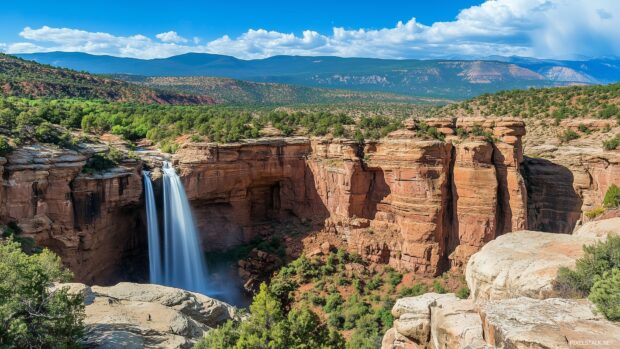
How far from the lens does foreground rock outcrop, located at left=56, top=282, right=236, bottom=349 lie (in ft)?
52.7

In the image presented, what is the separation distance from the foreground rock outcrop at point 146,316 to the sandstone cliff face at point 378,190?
17270mm

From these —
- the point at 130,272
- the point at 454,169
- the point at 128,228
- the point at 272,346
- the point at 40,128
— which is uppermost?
the point at 40,128

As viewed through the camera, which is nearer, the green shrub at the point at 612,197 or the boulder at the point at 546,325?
the boulder at the point at 546,325

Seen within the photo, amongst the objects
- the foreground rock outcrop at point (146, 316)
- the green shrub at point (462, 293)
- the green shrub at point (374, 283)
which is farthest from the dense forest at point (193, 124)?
the foreground rock outcrop at point (146, 316)

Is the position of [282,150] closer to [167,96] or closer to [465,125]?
[465,125]

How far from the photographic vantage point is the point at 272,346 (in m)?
15.4

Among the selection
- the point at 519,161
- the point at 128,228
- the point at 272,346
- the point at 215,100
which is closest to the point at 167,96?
the point at 215,100

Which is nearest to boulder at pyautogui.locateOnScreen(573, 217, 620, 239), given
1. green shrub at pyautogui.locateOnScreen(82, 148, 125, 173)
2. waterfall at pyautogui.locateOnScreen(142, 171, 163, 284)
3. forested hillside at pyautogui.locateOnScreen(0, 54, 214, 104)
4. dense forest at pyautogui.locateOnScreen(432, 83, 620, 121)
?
dense forest at pyautogui.locateOnScreen(432, 83, 620, 121)

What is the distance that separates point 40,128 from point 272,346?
25808 millimetres

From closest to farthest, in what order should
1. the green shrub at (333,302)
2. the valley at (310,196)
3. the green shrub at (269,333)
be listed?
the green shrub at (269,333) → the valley at (310,196) → the green shrub at (333,302)

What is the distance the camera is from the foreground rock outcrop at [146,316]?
16.1 meters

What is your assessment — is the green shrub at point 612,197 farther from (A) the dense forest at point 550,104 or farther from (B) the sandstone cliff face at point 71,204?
(B) the sandstone cliff face at point 71,204

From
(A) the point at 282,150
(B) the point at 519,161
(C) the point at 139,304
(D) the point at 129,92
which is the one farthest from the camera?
(D) the point at 129,92

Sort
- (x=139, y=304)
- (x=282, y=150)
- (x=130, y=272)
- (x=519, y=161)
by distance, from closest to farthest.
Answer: (x=139, y=304), (x=519, y=161), (x=130, y=272), (x=282, y=150)
